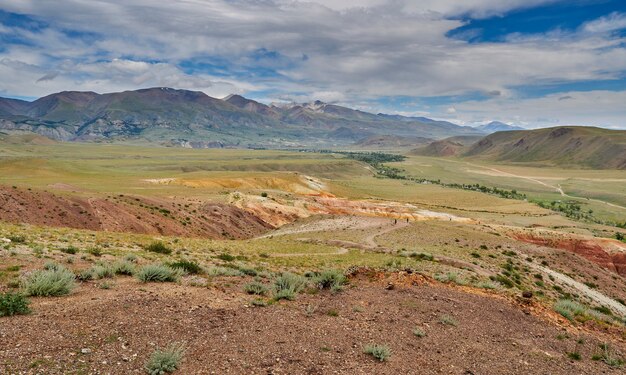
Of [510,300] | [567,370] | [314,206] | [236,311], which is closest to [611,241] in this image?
[314,206]

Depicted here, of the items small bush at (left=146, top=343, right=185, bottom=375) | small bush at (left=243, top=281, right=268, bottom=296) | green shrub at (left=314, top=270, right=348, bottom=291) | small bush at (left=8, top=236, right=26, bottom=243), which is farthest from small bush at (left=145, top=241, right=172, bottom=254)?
small bush at (left=146, top=343, right=185, bottom=375)

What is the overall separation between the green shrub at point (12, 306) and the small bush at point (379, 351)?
9320 millimetres

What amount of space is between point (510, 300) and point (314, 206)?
60942 millimetres

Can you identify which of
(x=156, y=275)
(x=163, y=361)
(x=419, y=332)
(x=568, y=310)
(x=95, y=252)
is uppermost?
(x=163, y=361)

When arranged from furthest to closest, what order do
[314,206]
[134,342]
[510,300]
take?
[314,206], [510,300], [134,342]

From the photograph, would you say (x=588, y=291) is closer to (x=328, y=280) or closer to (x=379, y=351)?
(x=328, y=280)

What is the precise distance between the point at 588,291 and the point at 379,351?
3784 centimetres

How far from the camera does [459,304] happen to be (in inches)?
712

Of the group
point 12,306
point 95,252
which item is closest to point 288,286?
point 12,306

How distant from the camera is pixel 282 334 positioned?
12.4 metres

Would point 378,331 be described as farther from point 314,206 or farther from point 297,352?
point 314,206

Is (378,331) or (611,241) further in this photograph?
(611,241)

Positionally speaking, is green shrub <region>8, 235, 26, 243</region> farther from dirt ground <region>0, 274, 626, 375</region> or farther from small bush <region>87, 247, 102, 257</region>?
dirt ground <region>0, 274, 626, 375</region>

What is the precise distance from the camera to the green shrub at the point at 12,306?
1078 centimetres
